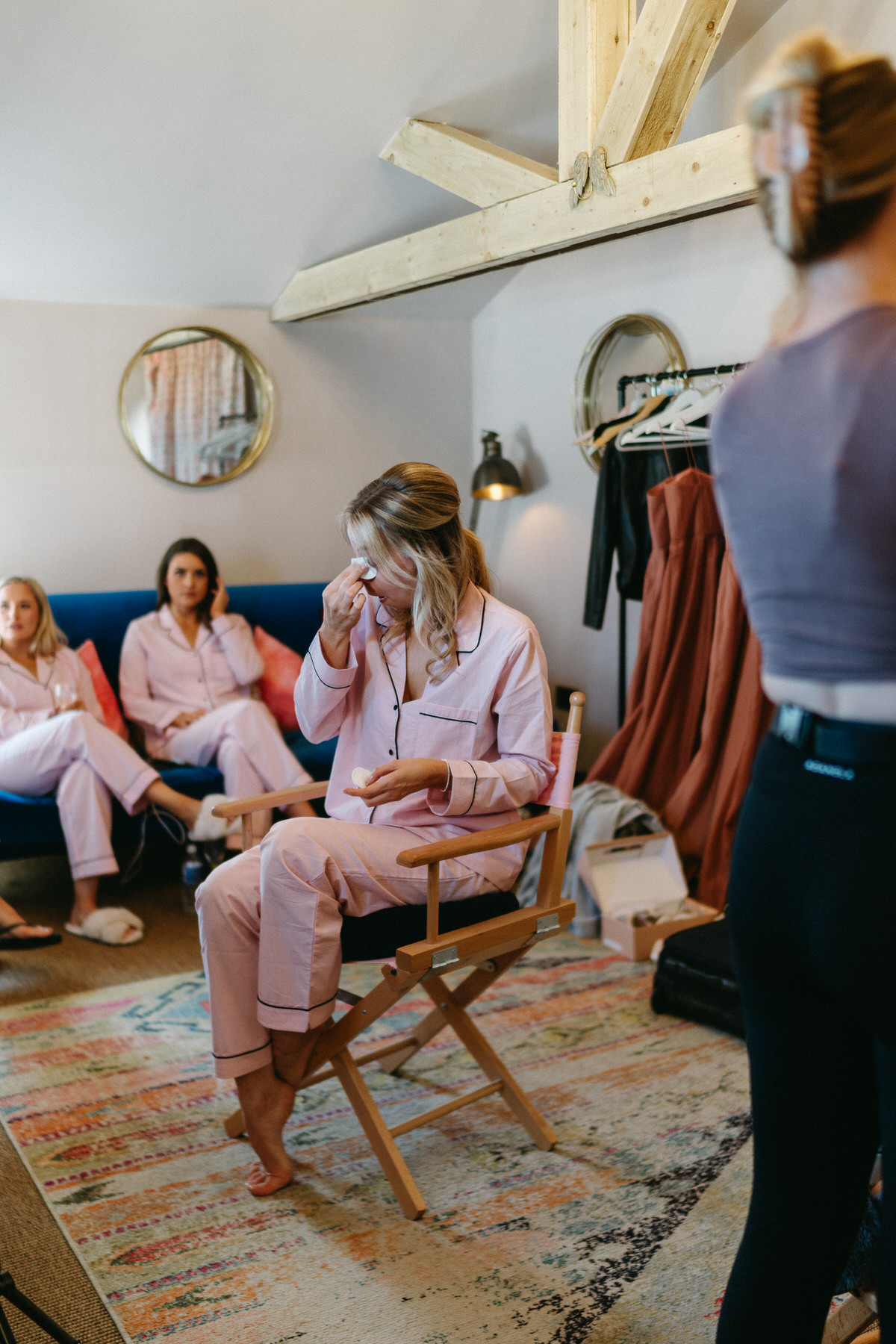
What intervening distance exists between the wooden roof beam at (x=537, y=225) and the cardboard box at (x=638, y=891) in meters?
1.84

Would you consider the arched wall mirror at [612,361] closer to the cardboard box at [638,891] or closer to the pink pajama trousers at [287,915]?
the cardboard box at [638,891]

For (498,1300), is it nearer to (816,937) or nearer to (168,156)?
(816,937)

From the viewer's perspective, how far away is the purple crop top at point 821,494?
82cm

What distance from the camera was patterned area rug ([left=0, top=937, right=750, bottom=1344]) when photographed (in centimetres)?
176

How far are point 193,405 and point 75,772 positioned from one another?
6.06 feet

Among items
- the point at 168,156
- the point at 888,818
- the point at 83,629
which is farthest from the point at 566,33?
the point at 888,818

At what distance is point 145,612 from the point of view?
4.33 m

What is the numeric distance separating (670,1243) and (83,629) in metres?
3.14

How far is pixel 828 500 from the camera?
0.84 m

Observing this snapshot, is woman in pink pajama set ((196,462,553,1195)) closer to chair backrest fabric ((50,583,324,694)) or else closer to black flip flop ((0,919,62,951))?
black flip flop ((0,919,62,951))

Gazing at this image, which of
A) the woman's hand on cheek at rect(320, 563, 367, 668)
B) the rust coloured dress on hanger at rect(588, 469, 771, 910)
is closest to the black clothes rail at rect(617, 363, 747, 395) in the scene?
the rust coloured dress on hanger at rect(588, 469, 771, 910)

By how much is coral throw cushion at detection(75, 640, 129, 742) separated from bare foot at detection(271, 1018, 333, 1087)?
2.06 metres

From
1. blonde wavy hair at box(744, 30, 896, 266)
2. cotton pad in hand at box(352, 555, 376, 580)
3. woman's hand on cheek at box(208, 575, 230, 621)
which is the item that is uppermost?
blonde wavy hair at box(744, 30, 896, 266)

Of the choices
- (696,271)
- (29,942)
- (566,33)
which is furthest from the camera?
(696,271)
